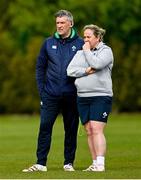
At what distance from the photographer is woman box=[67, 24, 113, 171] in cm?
1302

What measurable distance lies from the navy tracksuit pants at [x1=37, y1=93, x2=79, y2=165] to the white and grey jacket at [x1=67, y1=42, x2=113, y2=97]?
1.17ft

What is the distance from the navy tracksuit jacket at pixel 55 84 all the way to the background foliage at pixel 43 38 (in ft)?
120

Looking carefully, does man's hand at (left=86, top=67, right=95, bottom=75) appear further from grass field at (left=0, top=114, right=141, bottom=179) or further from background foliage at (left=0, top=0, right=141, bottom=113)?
background foliage at (left=0, top=0, right=141, bottom=113)

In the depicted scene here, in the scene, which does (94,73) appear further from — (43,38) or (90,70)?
(43,38)

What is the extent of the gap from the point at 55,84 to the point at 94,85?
61 centimetres

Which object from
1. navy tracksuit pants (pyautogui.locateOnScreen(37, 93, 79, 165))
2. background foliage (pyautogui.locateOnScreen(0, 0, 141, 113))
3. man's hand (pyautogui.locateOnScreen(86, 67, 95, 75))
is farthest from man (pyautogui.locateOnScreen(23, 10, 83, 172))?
background foliage (pyautogui.locateOnScreen(0, 0, 141, 113))

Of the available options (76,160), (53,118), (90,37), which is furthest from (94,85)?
(76,160)

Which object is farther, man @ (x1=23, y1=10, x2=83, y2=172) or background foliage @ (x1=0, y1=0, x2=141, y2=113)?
background foliage @ (x1=0, y1=0, x2=141, y2=113)

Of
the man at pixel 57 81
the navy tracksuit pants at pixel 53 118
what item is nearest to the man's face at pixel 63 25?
the man at pixel 57 81

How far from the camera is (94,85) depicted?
42.7 ft

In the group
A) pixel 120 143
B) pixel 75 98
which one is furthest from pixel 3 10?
pixel 75 98

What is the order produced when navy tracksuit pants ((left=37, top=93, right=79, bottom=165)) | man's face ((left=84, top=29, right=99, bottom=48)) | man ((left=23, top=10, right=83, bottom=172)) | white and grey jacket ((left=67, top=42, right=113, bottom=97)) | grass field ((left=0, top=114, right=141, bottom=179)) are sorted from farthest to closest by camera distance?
navy tracksuit pants ((left=37, top=93, right=79, bottom=165))
man ((left=23, top=10, right=83, bottom=172))
man's face ((left=84, top=29, right=99, bottom=48))
white and grey jacket ((left=67, top=42, right=113, bottom=97))
grass field ((left=0, top=114, right=141, bottom=179))

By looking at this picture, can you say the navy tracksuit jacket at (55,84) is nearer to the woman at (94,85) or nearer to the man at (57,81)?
the man at (57,81)

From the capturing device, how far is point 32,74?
54188 mm
